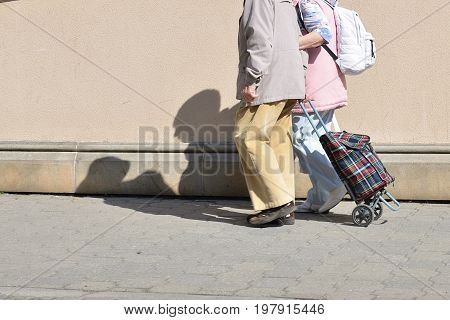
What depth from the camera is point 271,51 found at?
718 centimetres

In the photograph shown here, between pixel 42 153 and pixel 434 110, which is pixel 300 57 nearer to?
pixel 434 110

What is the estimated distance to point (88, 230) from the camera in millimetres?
7602

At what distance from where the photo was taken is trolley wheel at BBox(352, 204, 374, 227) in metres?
7.35

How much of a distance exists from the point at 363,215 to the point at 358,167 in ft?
1.17

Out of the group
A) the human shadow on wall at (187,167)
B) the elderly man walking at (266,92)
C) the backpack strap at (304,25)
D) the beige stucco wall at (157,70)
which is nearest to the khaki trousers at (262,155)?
the elderly man walking at (266,92)

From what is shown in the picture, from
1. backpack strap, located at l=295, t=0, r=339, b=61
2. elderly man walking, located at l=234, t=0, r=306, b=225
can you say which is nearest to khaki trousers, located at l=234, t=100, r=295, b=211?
elderly man walking, located at l=234, t=0, r=306, b=225

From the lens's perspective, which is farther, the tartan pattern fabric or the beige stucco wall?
the beige stucco wall

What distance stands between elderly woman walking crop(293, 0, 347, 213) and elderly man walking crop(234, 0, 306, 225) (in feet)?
0.84

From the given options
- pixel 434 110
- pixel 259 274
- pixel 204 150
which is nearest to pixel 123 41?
pixel 204 150

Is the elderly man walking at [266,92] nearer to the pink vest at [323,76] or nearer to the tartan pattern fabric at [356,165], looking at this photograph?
the pink vest at [323,76]

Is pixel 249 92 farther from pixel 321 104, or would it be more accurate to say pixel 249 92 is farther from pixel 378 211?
pixel 378 211

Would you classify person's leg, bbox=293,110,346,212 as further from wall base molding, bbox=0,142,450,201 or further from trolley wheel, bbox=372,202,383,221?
wall base molding, bbox=0,142,450,201

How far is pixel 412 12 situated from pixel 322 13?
0.93m

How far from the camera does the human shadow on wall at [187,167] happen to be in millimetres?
8625
